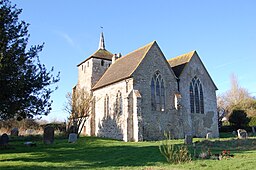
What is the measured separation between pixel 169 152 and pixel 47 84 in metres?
9.11

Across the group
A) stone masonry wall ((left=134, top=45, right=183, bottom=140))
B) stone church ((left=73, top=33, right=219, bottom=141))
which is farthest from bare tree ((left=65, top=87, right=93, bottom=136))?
stone masonry wall ((left=134, top=45, right=183, bottom=140))

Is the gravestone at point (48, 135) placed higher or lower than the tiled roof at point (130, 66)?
lower

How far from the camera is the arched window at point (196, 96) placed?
29.7 metres

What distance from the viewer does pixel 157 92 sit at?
2717 cm

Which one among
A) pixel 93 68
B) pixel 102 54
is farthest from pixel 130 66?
pixel 102 54

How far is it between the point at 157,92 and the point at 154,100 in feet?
3.31

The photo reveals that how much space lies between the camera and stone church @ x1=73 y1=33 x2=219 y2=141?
82.8ft

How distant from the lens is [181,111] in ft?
89.6

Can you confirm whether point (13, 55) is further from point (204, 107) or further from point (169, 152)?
point (204, 107)

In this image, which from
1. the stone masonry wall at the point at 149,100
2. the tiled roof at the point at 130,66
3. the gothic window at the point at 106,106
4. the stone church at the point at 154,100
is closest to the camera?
the stone church at the point at 154,100

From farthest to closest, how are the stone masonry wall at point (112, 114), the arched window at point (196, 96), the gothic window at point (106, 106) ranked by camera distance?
the gothic window at point (106, 106) → the arched window at point (196, 96) → the stone masonry wall at point (112, 114)

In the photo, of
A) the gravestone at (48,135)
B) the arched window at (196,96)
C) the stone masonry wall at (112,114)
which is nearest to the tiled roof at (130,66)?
the stone masonry wall at (112,114)

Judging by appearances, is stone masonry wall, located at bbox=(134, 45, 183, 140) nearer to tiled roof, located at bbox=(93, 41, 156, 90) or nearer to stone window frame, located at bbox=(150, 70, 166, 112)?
stone window frame, located at bbox=(150, 70, 166, 112)

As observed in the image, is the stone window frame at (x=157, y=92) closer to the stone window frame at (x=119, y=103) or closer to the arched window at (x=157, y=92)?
the arched window at (x=157, y=92)
